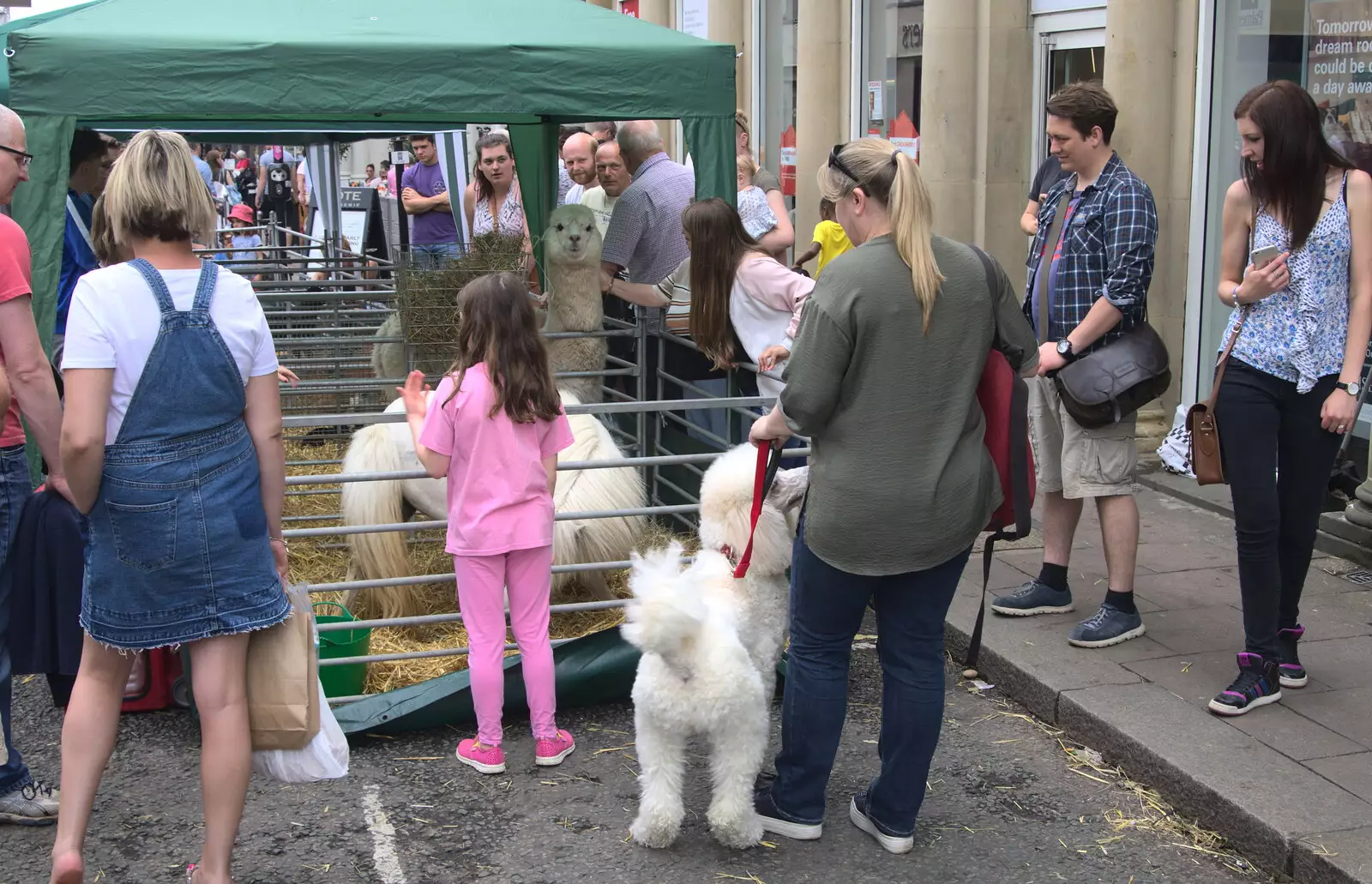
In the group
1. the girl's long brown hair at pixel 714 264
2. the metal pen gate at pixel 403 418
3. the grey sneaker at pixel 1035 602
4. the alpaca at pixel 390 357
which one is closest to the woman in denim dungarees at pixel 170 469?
the metal pen gate at pixel 403 418

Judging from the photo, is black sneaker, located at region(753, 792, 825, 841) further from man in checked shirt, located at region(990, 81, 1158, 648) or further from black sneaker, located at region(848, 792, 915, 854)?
man in checked shirt, located at region(990, 81, 1158, 648)

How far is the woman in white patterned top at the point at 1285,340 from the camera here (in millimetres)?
4258

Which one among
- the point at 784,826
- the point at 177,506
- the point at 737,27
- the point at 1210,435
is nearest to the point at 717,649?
the point at 784,826

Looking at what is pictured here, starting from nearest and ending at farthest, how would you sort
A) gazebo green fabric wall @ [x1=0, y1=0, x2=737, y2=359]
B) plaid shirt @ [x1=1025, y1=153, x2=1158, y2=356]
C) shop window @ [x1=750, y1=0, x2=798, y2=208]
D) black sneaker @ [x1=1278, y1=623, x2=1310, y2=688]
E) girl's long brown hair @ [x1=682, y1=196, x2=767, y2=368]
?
black sneaker @ [x1=1278, y1=623, x2=1310, y2=688]
gazebo green fabric wall @ [x1=0, y1=0, x2=737, y2=359]
plaid shirt @ [x1=1025, y1=153, x2=1158, y2=356]
girl's long brown hair @ [x1=682, y1=196, x2=767, y2=368]
shop window @ [x1=750, y1=0, x2=798, y2=208]

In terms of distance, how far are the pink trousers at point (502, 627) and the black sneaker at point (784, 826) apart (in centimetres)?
87

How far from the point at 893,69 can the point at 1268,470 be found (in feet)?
25.9

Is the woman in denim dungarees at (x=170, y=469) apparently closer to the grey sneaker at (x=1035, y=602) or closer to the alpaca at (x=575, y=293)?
the grey sneaker at (x=1035, y=602)

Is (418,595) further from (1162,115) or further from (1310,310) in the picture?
(1162,115)

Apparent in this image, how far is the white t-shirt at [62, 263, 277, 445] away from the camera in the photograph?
3.14m

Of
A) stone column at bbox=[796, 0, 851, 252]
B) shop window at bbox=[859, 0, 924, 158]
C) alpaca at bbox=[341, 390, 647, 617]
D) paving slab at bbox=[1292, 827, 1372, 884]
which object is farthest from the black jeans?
stone column at bbox=[796, 0, 851, 252]

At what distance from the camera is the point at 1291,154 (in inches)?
167

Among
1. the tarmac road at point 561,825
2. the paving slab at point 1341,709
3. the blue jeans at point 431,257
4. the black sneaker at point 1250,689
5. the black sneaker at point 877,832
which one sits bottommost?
the tarmac road at point 561,825

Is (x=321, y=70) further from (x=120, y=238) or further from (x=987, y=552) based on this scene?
(x=987, y=552)

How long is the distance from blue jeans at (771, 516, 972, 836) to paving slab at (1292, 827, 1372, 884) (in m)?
1.01
